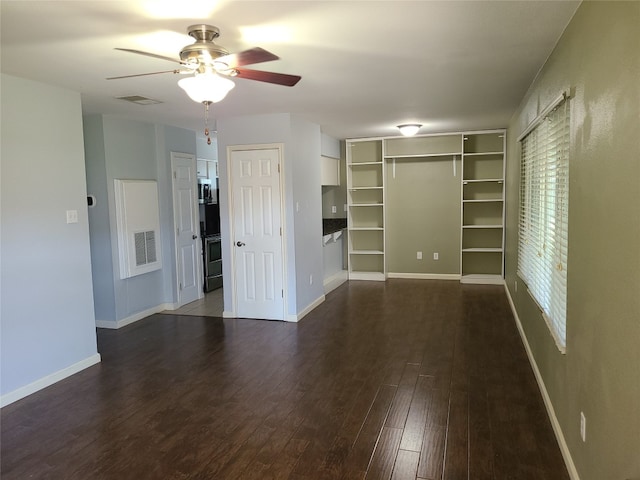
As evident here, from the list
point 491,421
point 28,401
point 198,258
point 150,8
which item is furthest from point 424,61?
point 198,258

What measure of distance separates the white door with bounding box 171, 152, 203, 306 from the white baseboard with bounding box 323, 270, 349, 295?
73.3 inches

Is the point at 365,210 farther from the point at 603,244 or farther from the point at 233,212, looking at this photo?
the point at 603,244

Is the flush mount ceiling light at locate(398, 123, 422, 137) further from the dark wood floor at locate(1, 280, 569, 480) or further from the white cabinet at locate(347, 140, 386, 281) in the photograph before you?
the dark wood floor at locate(1, 280, 569, 480)

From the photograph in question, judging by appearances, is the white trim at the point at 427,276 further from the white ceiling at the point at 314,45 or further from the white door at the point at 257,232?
the white ceiling at the point at 314,45

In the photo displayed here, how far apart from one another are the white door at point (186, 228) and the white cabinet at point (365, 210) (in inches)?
101

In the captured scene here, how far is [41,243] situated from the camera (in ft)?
11.6

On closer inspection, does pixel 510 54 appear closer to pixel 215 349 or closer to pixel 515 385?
pixel 515 385

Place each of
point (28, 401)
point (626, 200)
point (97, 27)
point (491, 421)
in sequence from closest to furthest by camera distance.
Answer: point (626, 200) → point (97, 27) → point (491, 421) → point (28, 401)

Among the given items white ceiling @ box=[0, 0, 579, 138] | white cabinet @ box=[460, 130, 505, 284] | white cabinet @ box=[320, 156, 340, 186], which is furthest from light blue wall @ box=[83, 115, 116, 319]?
white cabinet @ box=[460, 130, 505, 284]

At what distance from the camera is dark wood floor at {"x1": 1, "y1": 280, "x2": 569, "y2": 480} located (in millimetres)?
2500

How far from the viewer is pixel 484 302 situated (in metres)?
5.98

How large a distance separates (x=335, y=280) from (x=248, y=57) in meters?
5.49

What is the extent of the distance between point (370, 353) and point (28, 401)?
2.69m

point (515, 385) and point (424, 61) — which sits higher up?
point (424, 61)
